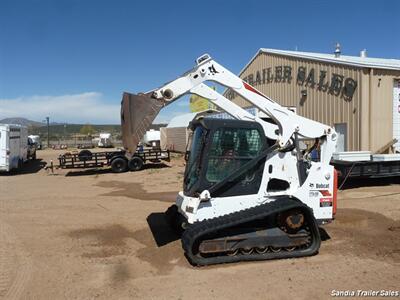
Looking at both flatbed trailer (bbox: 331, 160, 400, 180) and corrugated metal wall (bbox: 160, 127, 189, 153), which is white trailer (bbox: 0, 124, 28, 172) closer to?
corrugated metal wall (bbox: 160, 127, 189, 153)

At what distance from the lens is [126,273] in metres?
6.60

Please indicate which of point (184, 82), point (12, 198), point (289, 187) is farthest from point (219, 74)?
point (12, 198)

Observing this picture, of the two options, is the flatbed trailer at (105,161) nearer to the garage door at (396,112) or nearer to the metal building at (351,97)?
the metal building at (351,97)

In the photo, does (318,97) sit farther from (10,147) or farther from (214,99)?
(10,147)

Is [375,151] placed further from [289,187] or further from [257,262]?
[257,262]

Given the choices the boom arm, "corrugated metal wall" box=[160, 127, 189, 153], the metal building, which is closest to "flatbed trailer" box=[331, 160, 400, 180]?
the metal building

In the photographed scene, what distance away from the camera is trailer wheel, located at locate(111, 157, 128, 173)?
2183 centimetres

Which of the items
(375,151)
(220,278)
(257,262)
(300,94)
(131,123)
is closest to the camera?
(220,278)

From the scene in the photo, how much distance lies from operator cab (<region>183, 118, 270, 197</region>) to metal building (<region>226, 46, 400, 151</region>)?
1045cm

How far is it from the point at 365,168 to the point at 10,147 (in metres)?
17.1

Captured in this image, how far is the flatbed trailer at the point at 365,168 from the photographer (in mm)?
14312

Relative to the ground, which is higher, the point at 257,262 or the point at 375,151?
the point at 375,151

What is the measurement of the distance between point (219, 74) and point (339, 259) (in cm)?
388

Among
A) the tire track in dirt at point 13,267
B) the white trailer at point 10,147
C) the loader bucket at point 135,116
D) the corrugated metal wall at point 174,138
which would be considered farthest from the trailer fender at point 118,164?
the loader bucket at point 135,116
